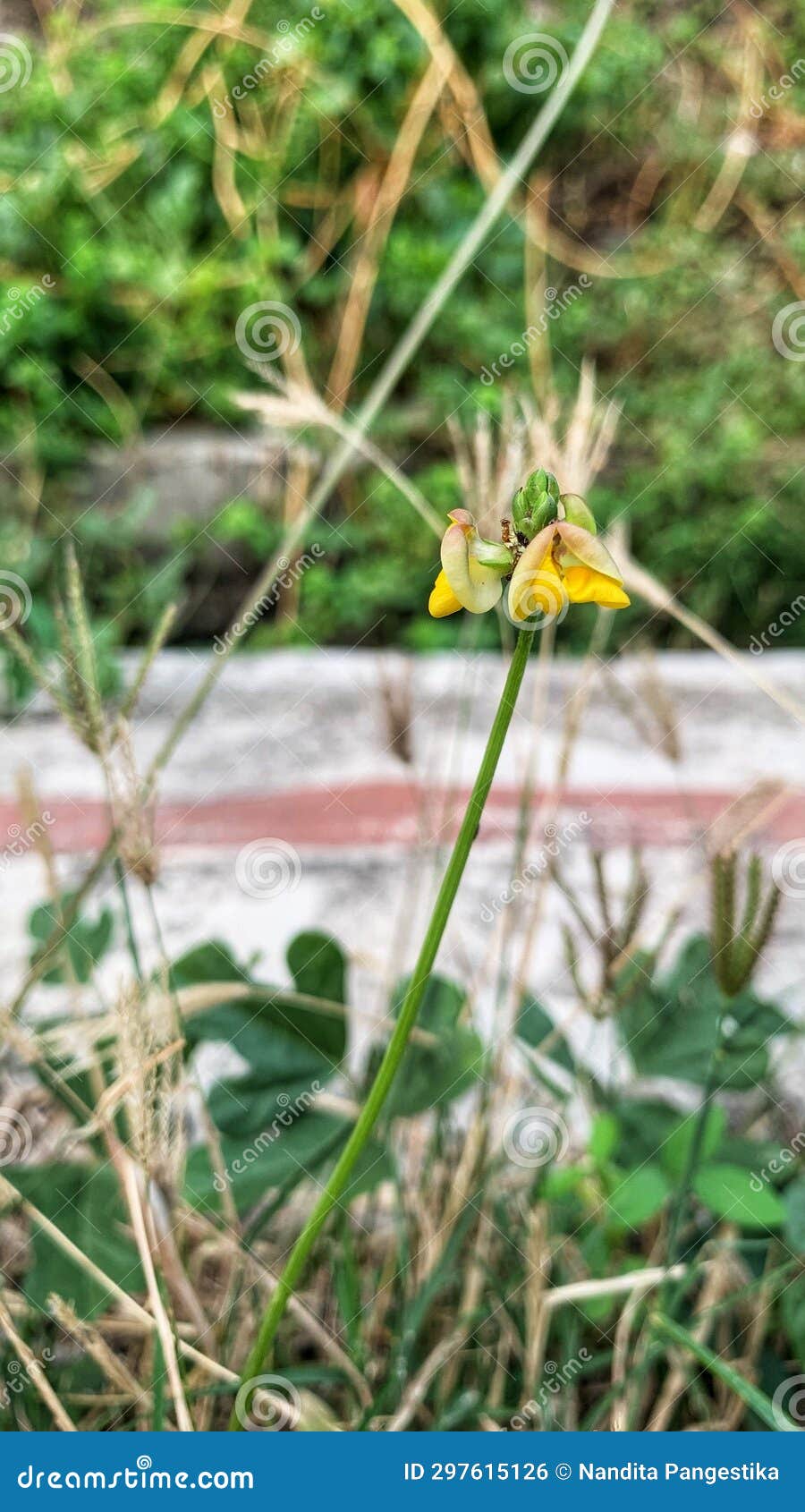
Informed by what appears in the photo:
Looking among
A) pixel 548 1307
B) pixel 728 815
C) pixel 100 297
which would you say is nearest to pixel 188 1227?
pixel 548 1307

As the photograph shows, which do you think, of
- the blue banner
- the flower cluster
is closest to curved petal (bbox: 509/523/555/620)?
the flower cluster

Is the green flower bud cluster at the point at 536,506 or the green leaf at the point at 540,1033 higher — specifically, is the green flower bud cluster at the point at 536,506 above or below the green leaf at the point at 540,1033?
above

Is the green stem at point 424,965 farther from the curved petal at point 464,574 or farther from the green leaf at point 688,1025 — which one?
the green leaf at point 688,1025

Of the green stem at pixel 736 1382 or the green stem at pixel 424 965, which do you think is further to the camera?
the green stem at pixel 736 1382

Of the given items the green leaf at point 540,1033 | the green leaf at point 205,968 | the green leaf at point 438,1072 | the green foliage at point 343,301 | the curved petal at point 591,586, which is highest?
the green foliage at point 343,301

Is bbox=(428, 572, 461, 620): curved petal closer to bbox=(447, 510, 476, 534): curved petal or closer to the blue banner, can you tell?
bbox=(447, 510, 476, 534): curved petal

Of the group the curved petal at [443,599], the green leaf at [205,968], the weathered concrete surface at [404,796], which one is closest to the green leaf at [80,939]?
the green leaf at [205,968]

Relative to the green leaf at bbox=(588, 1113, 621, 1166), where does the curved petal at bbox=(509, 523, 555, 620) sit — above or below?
above

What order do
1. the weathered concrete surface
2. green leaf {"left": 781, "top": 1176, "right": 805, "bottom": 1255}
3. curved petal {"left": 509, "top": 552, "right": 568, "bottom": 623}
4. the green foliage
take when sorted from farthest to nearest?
the green foliage
the weathered concrete surface
green leaf {"left": 781, "top": 1176, "right": 805, "bottom": 1255}
curved petal {"left": 509, "top": 552, "right": 568, "bottom": 623}
